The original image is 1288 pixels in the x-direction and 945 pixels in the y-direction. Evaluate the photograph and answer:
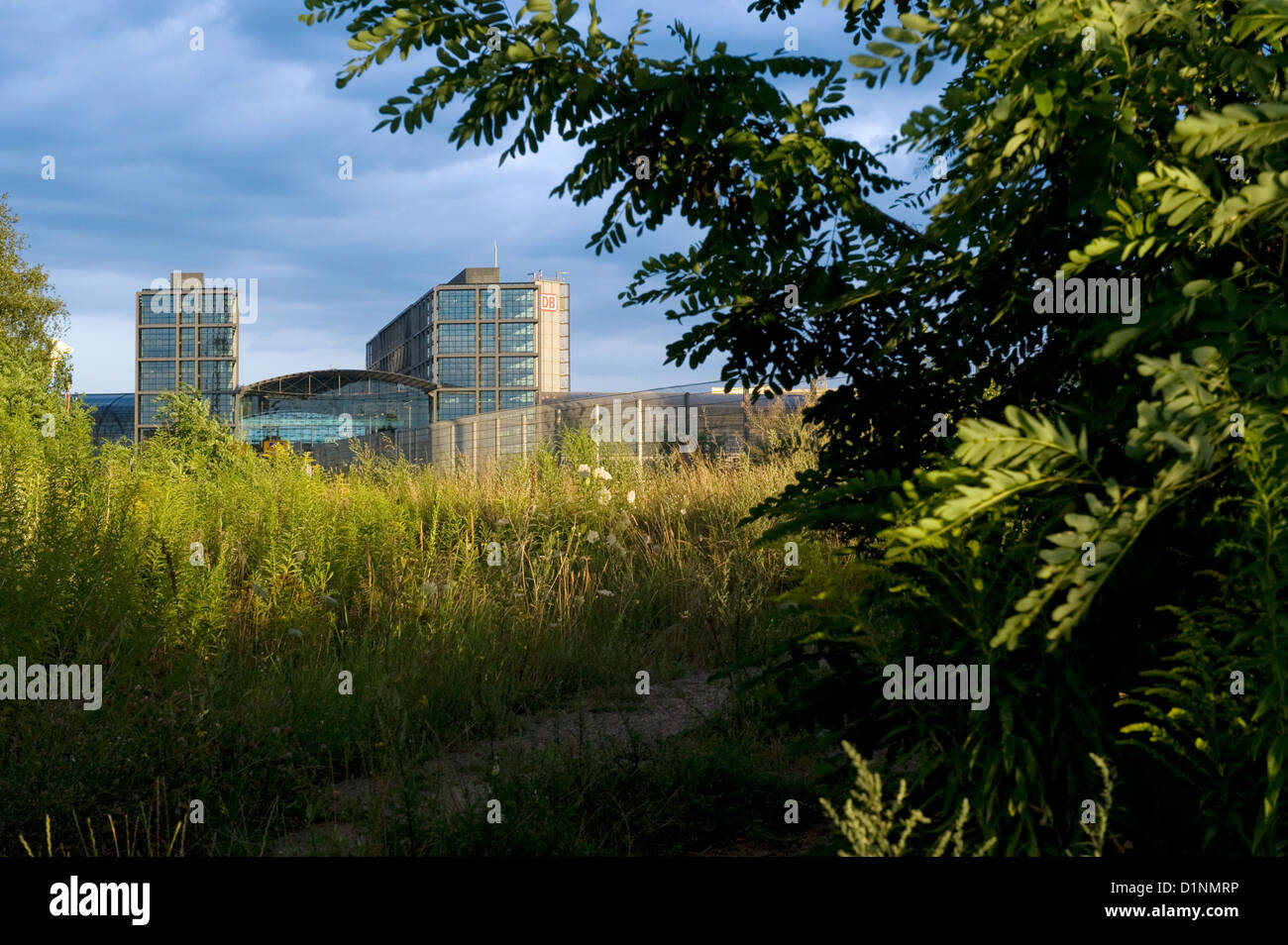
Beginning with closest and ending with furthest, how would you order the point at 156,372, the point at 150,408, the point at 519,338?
the point at 150,408, the point at 156,372, the point at 519,338

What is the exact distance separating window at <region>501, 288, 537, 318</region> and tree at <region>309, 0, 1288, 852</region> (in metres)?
70.1

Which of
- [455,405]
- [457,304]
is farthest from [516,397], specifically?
[457,304]

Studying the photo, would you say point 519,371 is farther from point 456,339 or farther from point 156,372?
point 156,372

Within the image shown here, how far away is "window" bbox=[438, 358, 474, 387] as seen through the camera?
70062 mm

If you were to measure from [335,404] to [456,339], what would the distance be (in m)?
26.3

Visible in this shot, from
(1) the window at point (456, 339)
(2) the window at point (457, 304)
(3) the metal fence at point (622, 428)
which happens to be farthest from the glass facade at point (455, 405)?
(3) the metal fence at point (622, 428)

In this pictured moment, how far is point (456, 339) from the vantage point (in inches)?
2741

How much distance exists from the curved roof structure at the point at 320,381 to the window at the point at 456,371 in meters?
25.8

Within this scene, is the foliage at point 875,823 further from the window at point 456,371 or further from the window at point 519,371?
the window at point 456,371

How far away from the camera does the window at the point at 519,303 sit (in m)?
71.8
